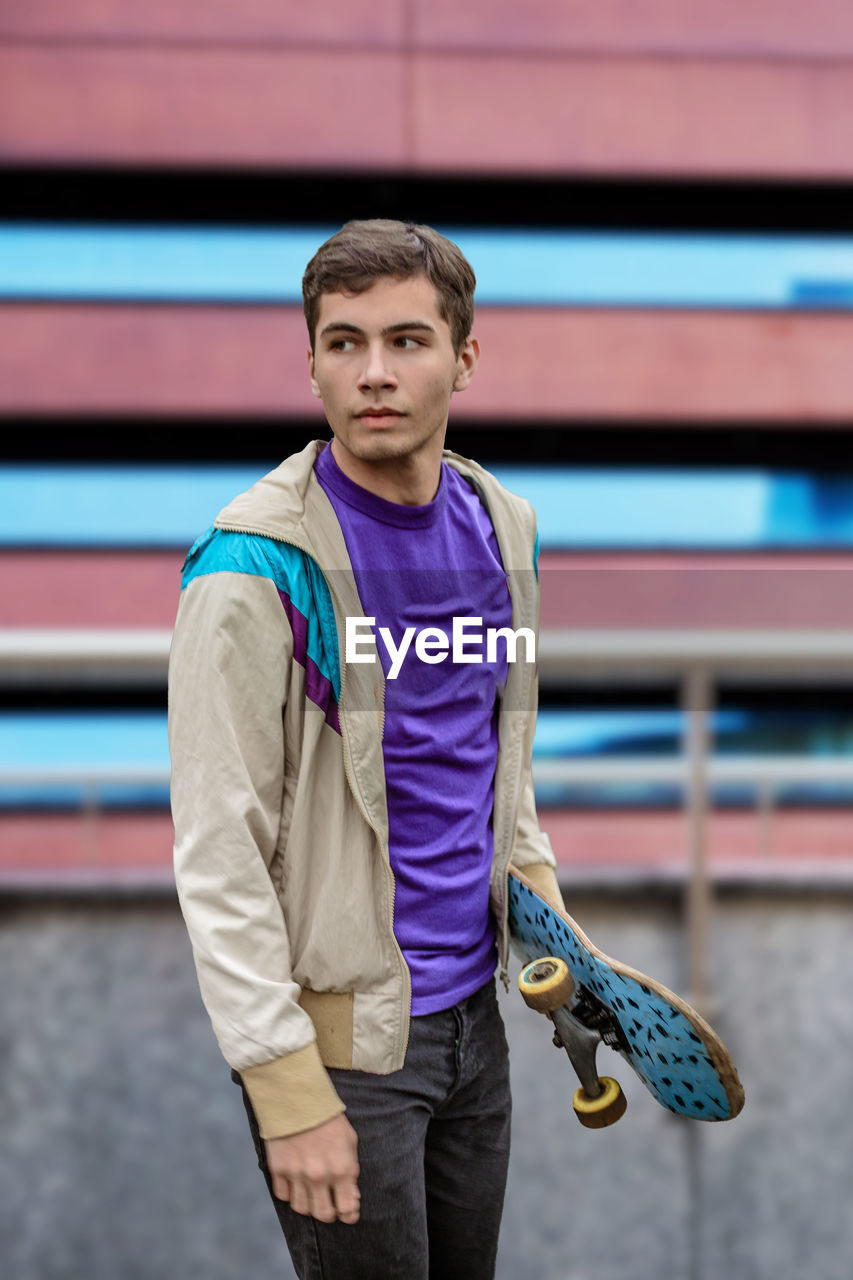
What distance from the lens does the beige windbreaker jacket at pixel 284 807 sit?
4.24ft

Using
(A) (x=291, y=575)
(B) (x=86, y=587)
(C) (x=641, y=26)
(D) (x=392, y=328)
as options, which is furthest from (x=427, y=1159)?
(C) (x=641, y=26)

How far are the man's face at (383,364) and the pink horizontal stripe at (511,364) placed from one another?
12.0m

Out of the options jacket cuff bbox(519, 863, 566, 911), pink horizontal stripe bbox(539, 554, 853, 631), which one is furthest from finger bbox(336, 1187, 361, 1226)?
pink horizontal stripe bbox(539, 554, 853, 631)

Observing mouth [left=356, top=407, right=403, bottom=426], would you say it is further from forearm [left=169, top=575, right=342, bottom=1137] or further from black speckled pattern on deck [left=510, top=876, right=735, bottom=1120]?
black speckled pattern on deck [left=510, top=876, right=735, bottom=1120]

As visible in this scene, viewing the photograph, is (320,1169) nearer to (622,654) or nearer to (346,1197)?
(346,1197)

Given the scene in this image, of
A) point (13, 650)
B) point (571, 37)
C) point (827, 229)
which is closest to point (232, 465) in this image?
point (571, 37)

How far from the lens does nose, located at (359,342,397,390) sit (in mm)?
1315

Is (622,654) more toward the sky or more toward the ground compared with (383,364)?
more toward the ground

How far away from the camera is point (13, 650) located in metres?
2.31

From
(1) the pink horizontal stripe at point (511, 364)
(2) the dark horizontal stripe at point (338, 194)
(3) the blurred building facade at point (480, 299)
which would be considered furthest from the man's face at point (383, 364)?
(2) the dark horizontal stripe at point (338, 194)

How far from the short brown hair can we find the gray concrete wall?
5.31ft

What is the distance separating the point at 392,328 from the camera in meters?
1.33

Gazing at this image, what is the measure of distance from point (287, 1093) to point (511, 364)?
42.8 ft

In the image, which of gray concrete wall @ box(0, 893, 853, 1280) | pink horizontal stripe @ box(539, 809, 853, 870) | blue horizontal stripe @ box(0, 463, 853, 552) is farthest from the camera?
pink horizontal stripe @ box(539, 809, 853, 870)
